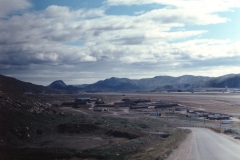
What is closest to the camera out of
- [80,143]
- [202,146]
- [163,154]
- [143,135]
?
[163,154]

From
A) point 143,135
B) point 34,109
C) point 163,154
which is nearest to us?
point 163,154

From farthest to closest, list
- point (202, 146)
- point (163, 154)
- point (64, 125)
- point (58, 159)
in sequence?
point (64, 125) < point (202, 146) < point (58, 159) < point (163, 154)

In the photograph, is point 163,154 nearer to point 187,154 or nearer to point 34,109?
point 187,154

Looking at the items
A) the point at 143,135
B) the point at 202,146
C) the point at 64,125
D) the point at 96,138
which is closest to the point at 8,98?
the point at 64,125

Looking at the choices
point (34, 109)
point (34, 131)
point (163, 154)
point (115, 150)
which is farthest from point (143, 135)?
point (34, 109)

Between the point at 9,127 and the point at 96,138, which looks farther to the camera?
the point at 96,138

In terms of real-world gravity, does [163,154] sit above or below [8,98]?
below

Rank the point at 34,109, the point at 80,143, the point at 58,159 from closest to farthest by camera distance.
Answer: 1. the point at 58,159
2. the point at 80,143
3. the point at 34,109

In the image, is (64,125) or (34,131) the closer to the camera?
(34,131)

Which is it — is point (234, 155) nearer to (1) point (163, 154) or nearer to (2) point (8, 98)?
(1) point (163, 154)
